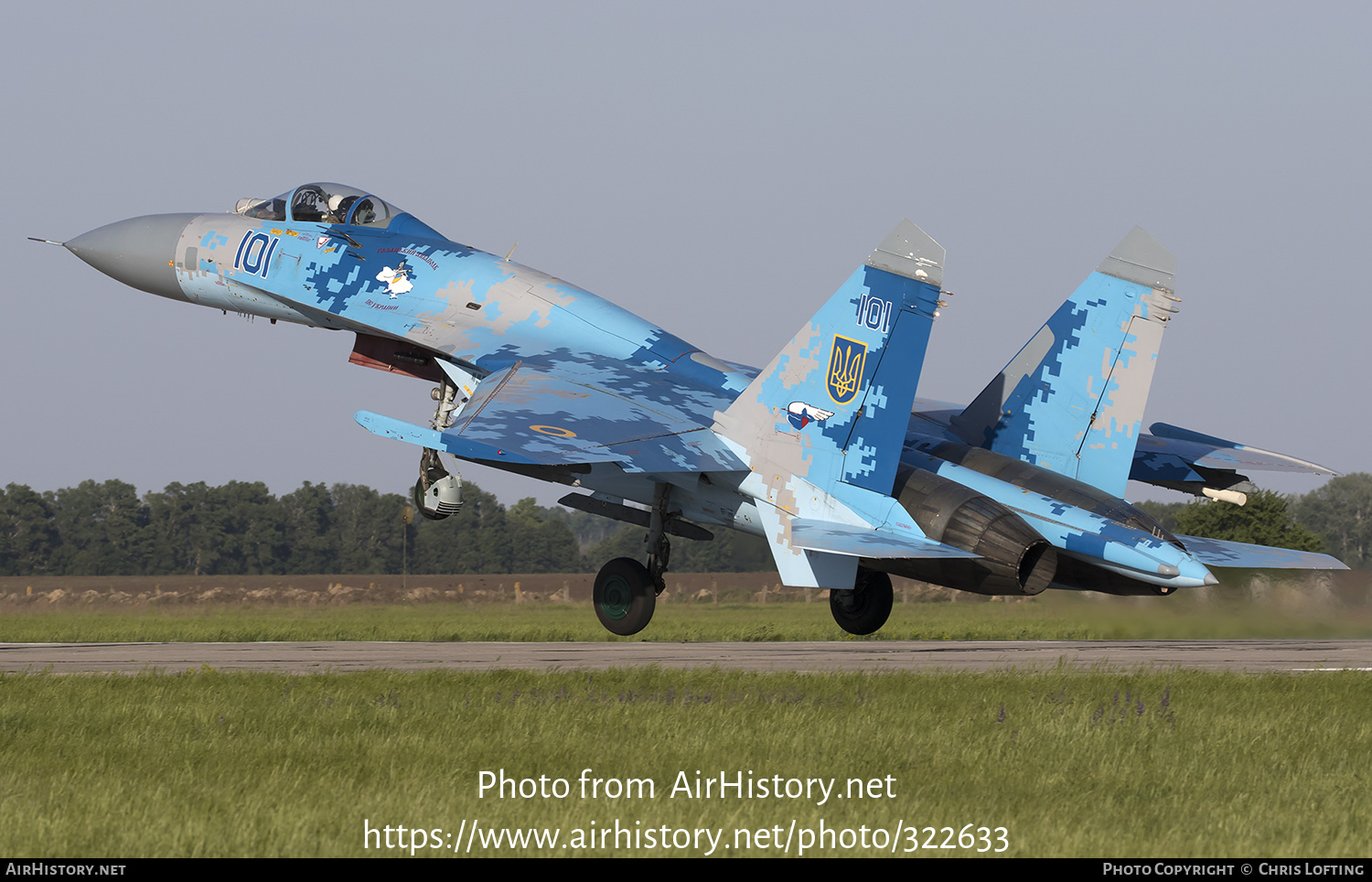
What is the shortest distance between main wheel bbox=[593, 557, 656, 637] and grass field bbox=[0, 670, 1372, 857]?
9.65ft

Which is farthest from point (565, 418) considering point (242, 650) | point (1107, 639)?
point (1107, 639)

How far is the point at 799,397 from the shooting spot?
15180mm

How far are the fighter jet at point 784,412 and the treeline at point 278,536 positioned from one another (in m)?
52.7

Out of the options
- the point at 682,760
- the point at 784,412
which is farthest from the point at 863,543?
the point at 682,760

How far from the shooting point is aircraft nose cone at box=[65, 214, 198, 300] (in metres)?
19.7

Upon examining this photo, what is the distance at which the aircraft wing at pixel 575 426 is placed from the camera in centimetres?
1359

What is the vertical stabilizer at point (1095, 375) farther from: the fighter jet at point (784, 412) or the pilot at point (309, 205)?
the pilot at point (309, 205)

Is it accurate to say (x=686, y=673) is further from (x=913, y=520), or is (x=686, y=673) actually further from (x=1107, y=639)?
(x=1107, y=639)

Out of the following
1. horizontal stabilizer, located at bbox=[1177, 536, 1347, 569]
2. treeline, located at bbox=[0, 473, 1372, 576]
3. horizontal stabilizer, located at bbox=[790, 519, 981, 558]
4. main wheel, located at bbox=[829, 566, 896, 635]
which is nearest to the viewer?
horizontal stabilizer, located at bbox=[790, 519, 981, 558]

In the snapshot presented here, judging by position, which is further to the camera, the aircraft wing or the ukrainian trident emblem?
the ukrainian trident emblem

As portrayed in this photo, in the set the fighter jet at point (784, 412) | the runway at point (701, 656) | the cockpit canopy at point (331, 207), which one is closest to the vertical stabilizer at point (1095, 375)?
the fighter jet at point (784, 412)

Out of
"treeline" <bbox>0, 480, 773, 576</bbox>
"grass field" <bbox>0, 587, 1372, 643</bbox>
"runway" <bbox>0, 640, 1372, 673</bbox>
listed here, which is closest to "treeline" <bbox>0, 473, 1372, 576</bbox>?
"treeline" <bbox>0, 480, 773, 576</bbox>

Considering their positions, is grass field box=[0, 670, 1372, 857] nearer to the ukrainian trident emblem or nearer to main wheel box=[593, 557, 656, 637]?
main wheel box=[593, 557, 656, 637]

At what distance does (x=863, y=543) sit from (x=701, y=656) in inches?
187
